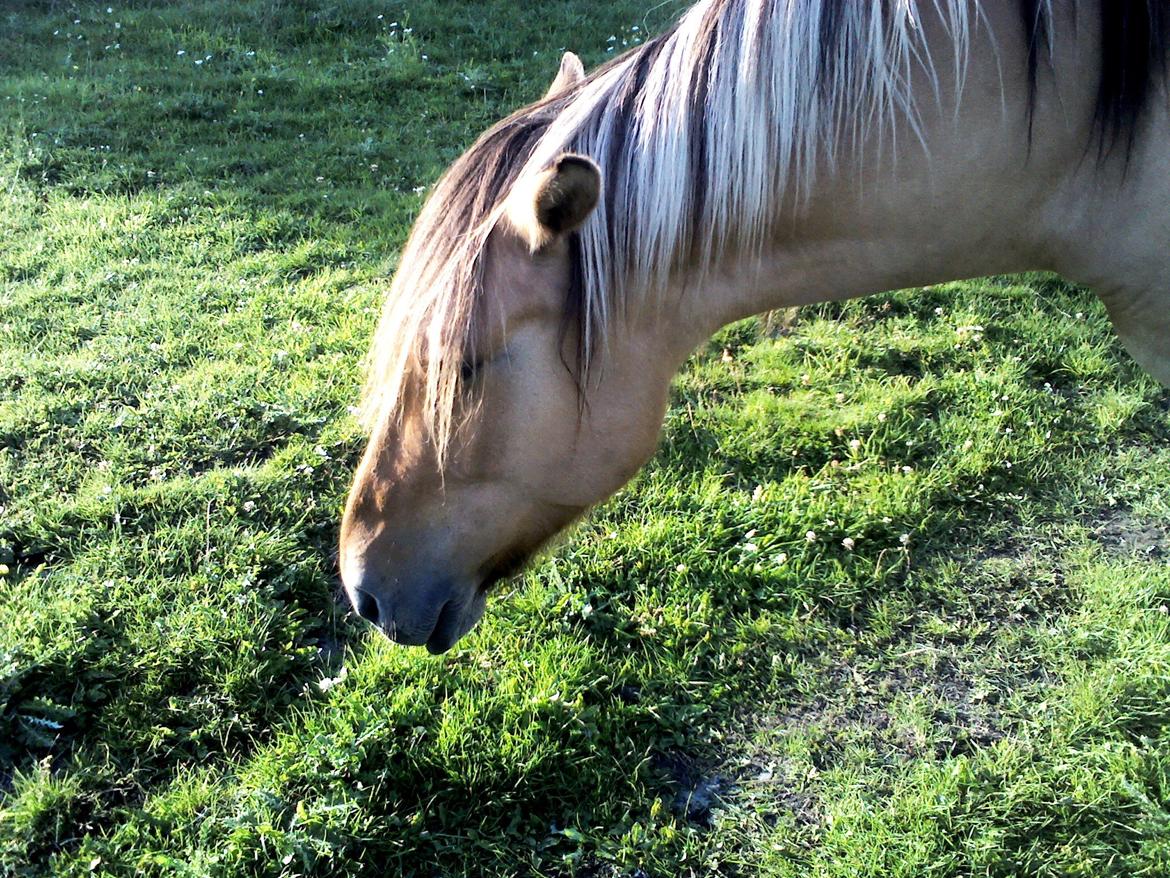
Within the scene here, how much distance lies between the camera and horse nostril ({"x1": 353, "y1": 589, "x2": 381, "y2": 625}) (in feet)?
7.17

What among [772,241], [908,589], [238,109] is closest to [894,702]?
[908,589]

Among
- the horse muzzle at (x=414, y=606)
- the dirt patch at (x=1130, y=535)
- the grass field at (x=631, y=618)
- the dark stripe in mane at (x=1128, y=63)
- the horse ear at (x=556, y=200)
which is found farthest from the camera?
the dirt patch at (x=1130, y=535)

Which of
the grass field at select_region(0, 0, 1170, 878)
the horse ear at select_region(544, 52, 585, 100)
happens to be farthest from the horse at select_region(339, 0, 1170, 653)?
the grass field at select_region(0, 0, 1170, 878)

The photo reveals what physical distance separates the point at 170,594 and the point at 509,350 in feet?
6.82

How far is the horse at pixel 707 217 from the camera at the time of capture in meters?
1.88

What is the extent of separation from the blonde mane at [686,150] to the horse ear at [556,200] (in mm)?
93

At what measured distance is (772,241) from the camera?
2051 millimetres

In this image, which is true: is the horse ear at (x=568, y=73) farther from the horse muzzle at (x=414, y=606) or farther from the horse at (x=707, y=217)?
the horse muzzle at (x=414, y=606)

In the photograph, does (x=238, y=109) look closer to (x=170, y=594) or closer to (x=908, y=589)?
(x=170, y=594)

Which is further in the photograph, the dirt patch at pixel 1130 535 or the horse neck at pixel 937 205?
the dirt patch at pixel 1130 535

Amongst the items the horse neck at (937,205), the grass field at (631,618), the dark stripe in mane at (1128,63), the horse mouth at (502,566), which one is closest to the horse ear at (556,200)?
the horse neck at (937,205)

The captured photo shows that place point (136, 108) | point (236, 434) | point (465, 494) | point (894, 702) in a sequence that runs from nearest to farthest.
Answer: point (465, 494) → point (894, 702) → point (236, 434) → point (136, 108)

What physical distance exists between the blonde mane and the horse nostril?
473 millimetres

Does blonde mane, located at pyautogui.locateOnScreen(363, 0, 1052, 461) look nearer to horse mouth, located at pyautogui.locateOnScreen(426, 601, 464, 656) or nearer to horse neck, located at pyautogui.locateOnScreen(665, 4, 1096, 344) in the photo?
horse neck, located at pyautogui.locateOnScreen(665, 4, 1096, 344)
